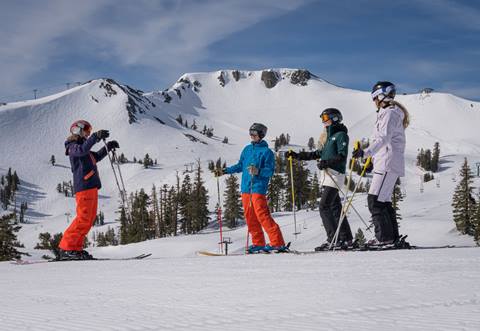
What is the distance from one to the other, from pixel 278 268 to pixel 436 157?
182m

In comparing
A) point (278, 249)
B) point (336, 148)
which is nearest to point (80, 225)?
point (278, 249)

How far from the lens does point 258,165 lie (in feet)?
30.3

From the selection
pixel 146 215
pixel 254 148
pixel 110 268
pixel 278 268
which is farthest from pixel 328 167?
pixel 146 215

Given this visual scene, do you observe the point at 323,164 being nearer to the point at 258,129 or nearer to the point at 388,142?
the point at 388,142

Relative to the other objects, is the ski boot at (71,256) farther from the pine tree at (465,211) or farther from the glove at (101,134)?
the pine tree at (465,211)

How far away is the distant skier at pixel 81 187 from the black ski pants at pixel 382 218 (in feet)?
13.8

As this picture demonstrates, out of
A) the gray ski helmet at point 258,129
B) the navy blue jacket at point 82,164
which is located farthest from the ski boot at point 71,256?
the gray ski helmet at point 258,129

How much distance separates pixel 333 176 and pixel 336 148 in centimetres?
44

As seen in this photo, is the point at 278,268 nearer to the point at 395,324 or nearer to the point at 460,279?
the point at 460,279

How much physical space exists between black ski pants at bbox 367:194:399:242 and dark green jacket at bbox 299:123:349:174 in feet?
3.20

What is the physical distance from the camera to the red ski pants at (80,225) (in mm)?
8562

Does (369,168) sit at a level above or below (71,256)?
above

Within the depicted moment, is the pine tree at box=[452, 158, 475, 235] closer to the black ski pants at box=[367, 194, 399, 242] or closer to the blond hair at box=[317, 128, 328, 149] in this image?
the blond hair at box=[317, 128, 328, 149]

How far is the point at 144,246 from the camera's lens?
2174 inches
